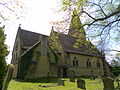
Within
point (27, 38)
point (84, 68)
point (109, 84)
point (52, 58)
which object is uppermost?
point (27, 38)

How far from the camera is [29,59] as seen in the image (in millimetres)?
17703

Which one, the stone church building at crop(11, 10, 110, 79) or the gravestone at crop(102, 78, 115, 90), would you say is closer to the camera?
the gravestone at crop(102, 78, 115, 90)

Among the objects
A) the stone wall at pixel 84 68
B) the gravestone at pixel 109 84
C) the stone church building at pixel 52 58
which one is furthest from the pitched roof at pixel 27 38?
the gravestone at pixel 109 84

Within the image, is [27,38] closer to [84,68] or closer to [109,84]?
[84,68]

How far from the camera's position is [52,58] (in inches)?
800

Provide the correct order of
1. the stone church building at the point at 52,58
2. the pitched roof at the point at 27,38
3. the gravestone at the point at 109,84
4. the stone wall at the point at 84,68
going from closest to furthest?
the gravestone at the point at 109,84 → the stone church building at the point at 52,58 → the pitched roof at the point at 27,38 → the stone wall at the point at 84,68

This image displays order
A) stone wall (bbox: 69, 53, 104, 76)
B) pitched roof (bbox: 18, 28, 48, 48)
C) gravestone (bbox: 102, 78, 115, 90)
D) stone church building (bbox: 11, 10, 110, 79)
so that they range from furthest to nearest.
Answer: stone wall (bbox: 69, 53, 104, 76), pitched roof (bbox: 18, 28, 48, 48), stone church building (bbox: 11, 10, 110, 79), gravestone (bbox: 102, 78, 115, 90)

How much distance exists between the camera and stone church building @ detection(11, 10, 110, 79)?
1273 centimetres

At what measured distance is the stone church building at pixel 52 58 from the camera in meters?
12.7

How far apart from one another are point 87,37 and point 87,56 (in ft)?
71.3

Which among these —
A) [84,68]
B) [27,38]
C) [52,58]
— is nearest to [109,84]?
[52,58]

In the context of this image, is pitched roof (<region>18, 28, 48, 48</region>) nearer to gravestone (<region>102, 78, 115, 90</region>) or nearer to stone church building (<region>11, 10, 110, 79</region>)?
stone church building (<region>11, 10, 110, 79</region>)

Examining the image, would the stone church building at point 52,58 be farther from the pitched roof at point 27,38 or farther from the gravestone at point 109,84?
the gravestone at point 109,84

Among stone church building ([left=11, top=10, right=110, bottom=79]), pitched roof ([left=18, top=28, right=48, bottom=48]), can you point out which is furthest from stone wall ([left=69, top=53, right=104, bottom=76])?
pitched roof ([left=18, top=28, right=48, bottom=48])
